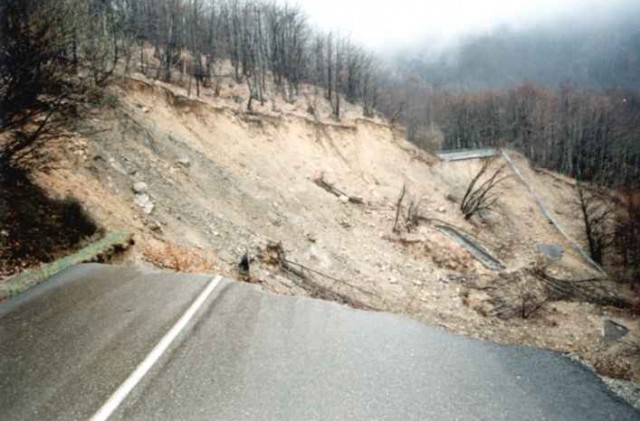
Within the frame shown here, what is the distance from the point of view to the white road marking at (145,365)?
380cm

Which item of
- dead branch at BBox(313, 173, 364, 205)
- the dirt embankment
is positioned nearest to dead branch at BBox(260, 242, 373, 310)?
the dirt embankment

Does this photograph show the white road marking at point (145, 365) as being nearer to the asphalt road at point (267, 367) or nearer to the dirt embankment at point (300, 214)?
the asphalt road at point (267, 367)

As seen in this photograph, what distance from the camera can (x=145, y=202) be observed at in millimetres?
14000

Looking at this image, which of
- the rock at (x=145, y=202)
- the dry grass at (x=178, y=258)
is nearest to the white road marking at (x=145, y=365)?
the dry grass at (x=178, y=258)

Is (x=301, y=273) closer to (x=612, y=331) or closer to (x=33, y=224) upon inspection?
(x=33, y=224)

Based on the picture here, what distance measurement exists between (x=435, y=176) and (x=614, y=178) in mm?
45746

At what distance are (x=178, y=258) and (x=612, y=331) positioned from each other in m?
18.6

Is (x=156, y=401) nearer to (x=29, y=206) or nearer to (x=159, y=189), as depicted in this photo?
(x=29, y=206)

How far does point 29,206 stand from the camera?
945cm

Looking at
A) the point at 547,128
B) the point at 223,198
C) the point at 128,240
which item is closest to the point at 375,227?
the point at 223,198

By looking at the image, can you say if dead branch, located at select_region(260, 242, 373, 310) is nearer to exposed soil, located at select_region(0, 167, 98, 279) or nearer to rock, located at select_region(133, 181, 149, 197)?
rock, located at select_region(133, 181, 149, 197)

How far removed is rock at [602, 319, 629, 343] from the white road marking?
1741 centimetres

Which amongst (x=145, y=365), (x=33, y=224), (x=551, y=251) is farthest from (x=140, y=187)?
(x=551, y=251)

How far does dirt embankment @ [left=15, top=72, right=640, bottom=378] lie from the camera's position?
43.4ft
